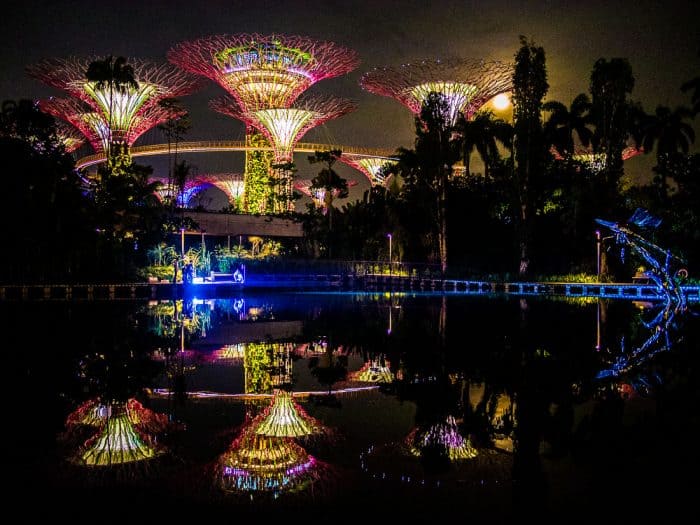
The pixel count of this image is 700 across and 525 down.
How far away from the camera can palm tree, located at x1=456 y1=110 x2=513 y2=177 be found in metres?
40.8

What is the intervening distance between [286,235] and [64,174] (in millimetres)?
22181

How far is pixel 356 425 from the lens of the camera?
6.36 meters

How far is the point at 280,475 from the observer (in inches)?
191

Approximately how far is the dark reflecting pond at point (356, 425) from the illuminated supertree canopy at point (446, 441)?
2 centimetres

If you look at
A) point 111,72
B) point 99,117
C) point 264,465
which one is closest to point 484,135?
point 111,72

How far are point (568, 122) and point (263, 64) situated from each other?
17.9m

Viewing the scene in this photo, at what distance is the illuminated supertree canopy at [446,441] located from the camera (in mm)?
5395

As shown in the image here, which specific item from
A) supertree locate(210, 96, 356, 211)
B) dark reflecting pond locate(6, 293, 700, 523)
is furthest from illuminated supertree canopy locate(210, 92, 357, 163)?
dark reflecting pond locate(6, 293, 700, 523)

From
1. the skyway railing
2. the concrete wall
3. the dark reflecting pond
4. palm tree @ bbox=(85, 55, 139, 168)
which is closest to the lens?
the dark reflecting pond

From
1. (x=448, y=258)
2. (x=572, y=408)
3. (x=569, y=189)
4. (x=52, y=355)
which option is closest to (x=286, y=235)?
(x=448, y=258)

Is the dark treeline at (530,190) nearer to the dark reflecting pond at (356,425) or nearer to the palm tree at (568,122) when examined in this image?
the palm tree at (568,122)

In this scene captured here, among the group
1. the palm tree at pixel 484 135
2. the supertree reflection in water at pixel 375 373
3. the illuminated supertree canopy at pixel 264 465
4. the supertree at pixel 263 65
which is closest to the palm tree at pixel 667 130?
the palm tree at pixel 484 135

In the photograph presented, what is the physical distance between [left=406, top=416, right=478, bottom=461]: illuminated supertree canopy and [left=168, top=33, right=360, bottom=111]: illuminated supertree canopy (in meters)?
38.2

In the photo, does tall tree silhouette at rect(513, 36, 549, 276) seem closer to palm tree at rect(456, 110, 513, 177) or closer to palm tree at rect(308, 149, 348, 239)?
palm tree at rect(456, 110, 513, 177)
